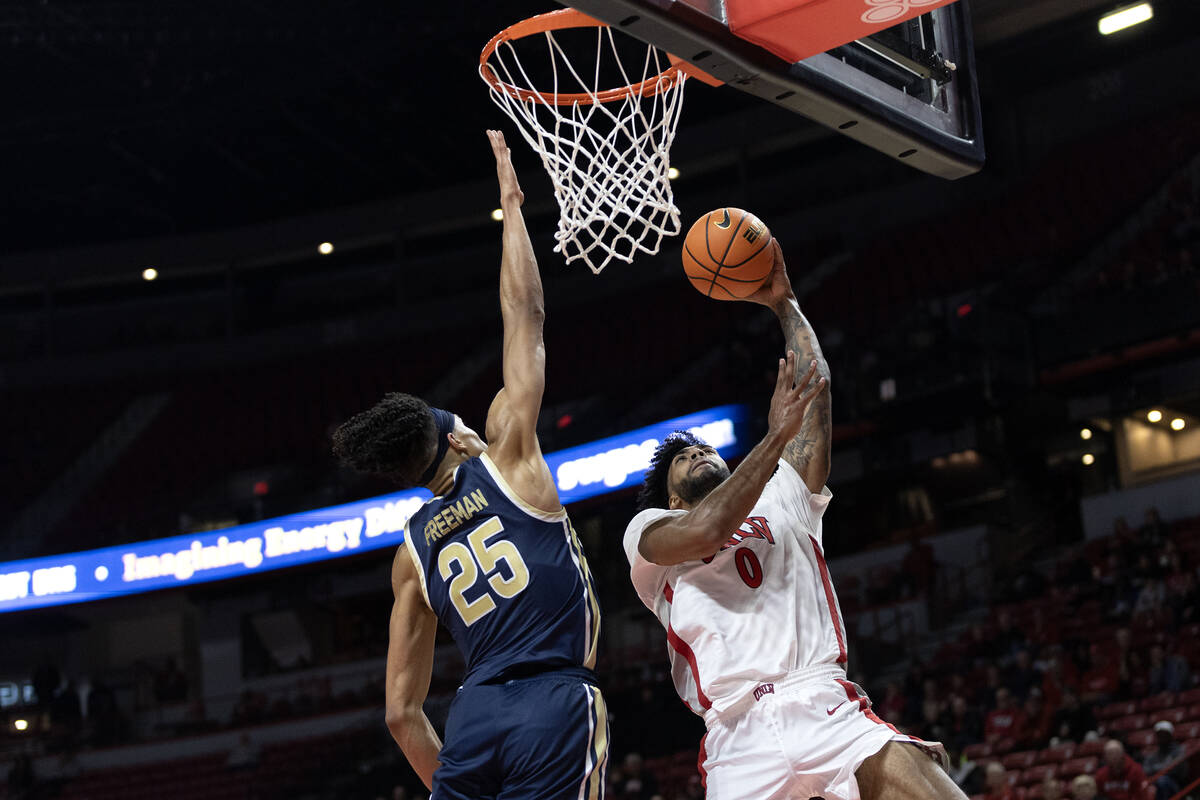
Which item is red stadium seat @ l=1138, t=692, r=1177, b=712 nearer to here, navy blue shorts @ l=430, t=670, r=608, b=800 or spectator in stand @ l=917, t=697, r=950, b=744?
spectator in stand @ l=917, t=697, r=950, b=744

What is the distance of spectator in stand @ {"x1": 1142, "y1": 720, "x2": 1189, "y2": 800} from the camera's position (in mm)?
8312

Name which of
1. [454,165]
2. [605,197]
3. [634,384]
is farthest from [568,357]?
[605,197]

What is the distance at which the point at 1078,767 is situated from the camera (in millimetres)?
9422

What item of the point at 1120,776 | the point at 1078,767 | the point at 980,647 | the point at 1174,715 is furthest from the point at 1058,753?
the point at 980,647

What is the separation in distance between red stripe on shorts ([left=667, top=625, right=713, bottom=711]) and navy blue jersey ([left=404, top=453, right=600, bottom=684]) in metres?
0.49

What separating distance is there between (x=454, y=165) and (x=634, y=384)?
4750 mm

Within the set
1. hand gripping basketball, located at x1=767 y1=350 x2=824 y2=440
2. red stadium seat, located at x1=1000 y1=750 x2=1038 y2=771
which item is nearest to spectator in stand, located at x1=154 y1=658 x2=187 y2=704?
red stadium seat, located at x1=1000 y1=750 x2=1038 y2=771

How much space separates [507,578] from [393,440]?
0.47 metres

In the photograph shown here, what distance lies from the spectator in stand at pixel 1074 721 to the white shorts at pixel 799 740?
726 centimetres

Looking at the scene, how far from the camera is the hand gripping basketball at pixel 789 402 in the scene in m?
3.36

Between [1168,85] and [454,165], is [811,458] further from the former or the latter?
[454,165]

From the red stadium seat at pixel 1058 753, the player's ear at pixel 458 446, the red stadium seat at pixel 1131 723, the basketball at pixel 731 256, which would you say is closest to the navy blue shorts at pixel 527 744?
the player's ear at pixel 458 446

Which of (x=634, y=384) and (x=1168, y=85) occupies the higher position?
(x=1168, y=85)

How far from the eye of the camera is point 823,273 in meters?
18.4
